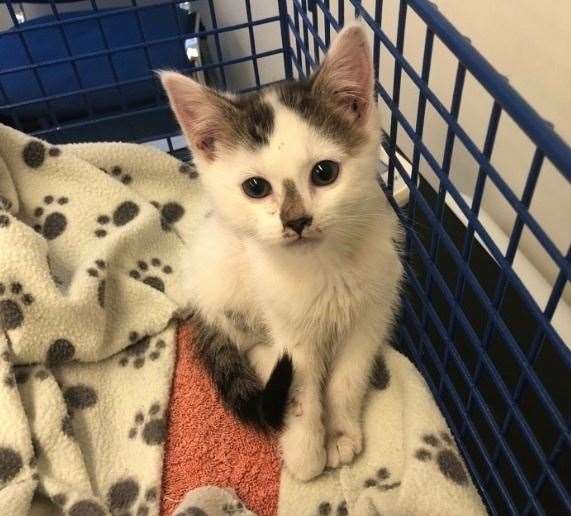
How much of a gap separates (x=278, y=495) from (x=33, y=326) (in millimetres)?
592

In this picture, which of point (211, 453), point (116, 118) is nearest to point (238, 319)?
point (211, 453)

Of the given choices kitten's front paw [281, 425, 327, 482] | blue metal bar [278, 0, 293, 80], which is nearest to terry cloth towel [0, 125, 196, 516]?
kitten's front paw [281, 425, 327, 482]

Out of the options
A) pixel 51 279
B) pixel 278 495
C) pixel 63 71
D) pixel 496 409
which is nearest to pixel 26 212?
pixel 51 279

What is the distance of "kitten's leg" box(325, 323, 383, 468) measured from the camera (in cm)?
118

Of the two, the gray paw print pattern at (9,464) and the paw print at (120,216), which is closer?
the gray paw print pattern at (9,464)

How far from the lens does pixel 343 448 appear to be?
1.16 meters

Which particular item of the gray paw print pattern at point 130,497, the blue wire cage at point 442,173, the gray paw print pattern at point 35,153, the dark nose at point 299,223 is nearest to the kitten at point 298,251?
the dark nose at point 299,223

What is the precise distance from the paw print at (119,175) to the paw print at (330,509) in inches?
38.1

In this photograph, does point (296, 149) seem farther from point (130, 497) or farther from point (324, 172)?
point (130, 497)

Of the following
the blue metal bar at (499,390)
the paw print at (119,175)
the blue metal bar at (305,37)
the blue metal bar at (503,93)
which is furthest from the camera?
the paw print at (119,175)

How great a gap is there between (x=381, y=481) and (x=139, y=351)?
23.7 inches

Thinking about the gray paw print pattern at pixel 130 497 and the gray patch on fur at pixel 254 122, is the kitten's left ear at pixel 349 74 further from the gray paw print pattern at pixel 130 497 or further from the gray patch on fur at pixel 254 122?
the gray paw print pattern at pixel 130 497

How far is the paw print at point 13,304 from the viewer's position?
3.98 feet

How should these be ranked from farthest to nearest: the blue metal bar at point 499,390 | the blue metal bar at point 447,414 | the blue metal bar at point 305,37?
1. the blue metal bar at point 305,37
2. the blue metal bar at point 447,414
3. the blue metal bar at point 499,390
